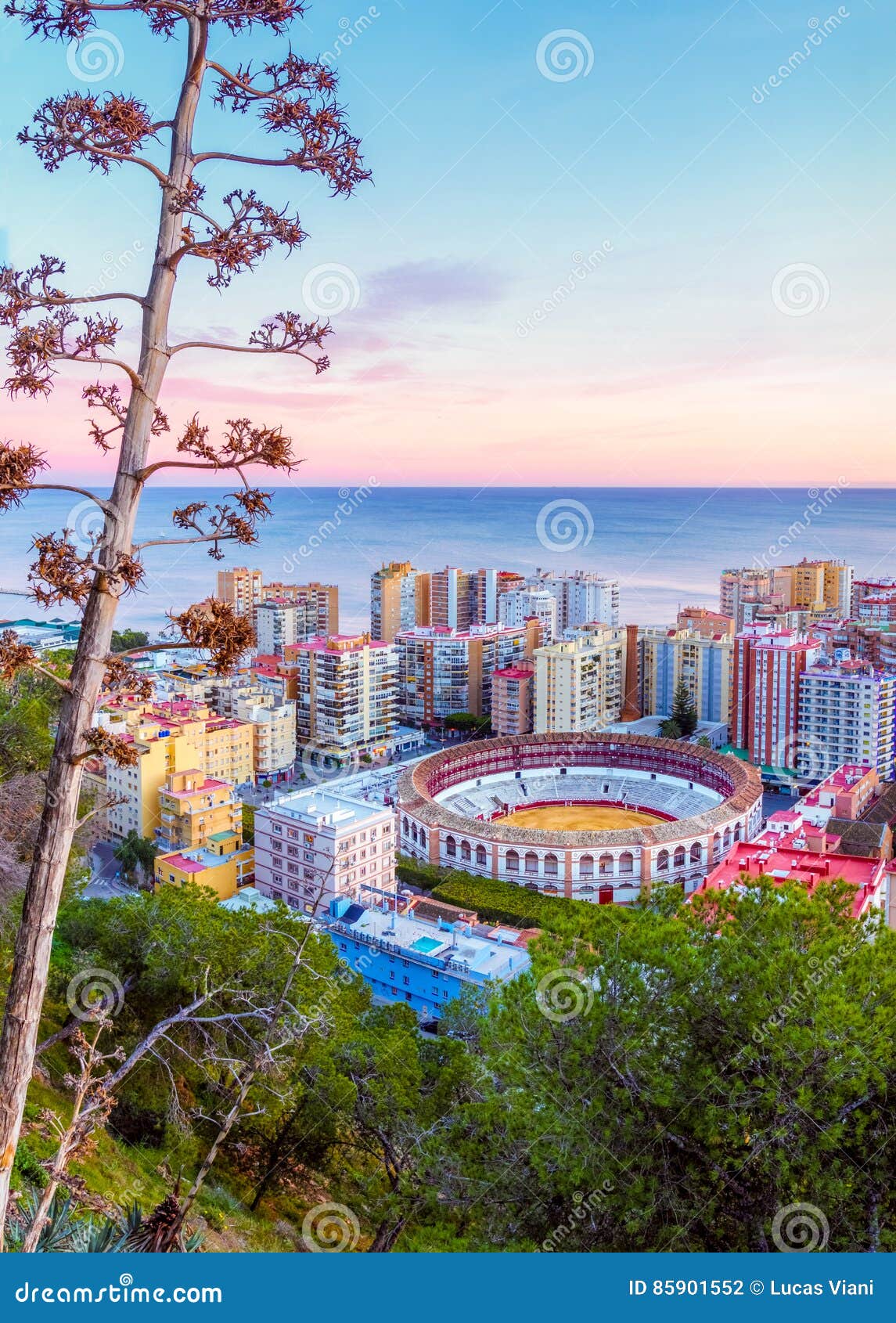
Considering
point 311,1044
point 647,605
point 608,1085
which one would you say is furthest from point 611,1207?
point 647,605

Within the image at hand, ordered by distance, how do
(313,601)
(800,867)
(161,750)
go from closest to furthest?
(800,867) → (161,750) → (313,601)

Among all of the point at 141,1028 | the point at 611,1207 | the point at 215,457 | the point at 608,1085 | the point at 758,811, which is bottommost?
the point at 758,811

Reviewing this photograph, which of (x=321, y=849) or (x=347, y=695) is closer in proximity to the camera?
(x=321, y=849)

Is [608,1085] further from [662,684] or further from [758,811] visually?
[662,684]

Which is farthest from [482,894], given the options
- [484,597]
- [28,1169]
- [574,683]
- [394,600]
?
[484,597]

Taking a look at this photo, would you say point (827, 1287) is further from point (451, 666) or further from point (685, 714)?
point (451, 666)

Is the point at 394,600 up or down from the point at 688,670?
up

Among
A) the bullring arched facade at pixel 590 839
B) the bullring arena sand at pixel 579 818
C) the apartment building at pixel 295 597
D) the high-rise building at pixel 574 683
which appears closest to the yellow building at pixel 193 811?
the bullring arched facade at pixel 590 839
